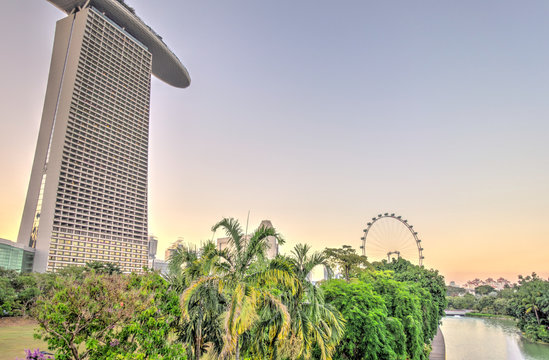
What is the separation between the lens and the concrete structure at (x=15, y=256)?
66750 millimetres

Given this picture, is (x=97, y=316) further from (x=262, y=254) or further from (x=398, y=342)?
(x=398, y=342)

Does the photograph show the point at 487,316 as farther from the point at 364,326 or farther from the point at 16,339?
the point at 16,339

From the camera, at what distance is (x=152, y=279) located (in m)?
12.2

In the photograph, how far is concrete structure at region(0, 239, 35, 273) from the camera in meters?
66.8

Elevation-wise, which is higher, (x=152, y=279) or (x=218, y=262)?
(x=218, y=262)

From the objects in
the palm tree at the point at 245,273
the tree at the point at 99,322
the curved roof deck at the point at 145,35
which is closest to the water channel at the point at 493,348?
the palm tree at the point at 245,273

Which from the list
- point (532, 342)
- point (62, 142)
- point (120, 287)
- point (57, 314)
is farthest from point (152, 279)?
point (62, 142)

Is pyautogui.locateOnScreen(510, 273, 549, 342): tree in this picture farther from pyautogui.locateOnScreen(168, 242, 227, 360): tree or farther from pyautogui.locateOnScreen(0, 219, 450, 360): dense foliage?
pyautogui.locateOnScreen(168, 242, 227, 360): tree

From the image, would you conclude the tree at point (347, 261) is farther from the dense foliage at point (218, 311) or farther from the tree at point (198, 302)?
the tree at point (198, 302)

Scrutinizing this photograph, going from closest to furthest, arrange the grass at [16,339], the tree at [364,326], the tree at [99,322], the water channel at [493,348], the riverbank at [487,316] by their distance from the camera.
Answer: the tree at [99,322]
the tree at [364,326]
the grass at [16,339]
the water channel at [493,348]
the riverbank at [487,316]

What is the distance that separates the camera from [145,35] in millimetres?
123188

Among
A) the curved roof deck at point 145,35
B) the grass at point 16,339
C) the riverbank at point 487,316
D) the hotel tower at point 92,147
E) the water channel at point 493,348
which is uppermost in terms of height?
the curved roof deck at point 145,35

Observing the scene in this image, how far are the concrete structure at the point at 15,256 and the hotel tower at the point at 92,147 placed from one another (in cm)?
195

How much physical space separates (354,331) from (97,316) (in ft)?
39.6
